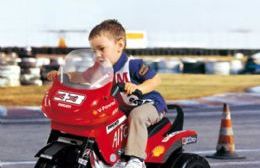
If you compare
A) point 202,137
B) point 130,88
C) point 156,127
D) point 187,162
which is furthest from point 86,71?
point 202,137

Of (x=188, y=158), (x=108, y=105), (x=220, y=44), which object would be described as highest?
(x=108, y=105)

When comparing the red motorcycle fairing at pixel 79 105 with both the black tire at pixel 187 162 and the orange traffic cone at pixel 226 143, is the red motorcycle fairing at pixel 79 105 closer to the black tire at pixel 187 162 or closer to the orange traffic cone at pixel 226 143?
the black tire at pixel 187 162

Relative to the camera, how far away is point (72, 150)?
6246 millimetres

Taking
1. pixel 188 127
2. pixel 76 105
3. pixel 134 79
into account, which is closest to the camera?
pixel 76 105

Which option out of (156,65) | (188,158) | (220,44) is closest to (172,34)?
(220,44)

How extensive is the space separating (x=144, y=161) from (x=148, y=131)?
25 centimetres

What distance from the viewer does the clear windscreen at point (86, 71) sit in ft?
20.8

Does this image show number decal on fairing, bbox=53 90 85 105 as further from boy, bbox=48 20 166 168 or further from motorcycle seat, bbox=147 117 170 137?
motorcycle seat, bbox=147 117 170 137

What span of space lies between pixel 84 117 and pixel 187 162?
127 centimetres

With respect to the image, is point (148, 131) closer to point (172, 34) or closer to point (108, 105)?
point (108, 105)

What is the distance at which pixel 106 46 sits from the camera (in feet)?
21.6

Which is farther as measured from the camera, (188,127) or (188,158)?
(188,127)

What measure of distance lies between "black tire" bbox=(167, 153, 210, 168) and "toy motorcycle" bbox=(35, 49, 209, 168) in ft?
2.09

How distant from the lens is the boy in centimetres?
654
